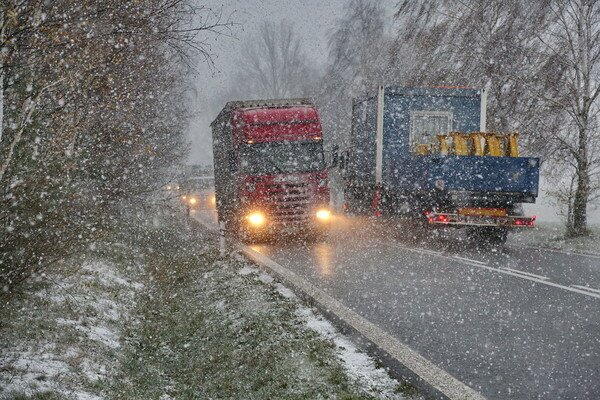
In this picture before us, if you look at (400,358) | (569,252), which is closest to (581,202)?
(569,252)

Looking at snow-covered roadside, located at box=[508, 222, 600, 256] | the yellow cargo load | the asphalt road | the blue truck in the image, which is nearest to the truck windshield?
the blue truck

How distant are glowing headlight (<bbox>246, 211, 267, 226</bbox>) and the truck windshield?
1142 mm

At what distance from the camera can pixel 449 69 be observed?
696 inches

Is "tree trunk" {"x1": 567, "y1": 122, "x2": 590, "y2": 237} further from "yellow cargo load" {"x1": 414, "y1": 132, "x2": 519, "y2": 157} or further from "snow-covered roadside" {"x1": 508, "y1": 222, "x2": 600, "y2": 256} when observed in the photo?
"yellow cargo load" {"x1": 414, "y1": 132, "x2": 519, "y2": 157}

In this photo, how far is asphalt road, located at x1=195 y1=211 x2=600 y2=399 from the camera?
15.8 feet

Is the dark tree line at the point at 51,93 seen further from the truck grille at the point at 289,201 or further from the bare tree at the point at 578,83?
the bare tree at the point at 578,83

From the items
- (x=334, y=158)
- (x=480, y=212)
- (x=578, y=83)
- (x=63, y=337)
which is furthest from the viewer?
(x=578, y=83)

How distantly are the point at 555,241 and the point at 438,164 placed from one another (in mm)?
5096

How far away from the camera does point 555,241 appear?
15.1 metres

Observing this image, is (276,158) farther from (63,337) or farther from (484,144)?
(63,337)

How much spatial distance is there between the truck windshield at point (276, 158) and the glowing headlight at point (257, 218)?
114cm

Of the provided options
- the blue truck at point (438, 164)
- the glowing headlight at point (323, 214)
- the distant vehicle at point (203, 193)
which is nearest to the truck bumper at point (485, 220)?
the blue truck at point (438, 164)

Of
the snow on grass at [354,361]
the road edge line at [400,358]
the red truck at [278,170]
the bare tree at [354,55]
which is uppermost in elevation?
the bare tree at [354,55]

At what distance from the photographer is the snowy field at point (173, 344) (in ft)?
16.4
